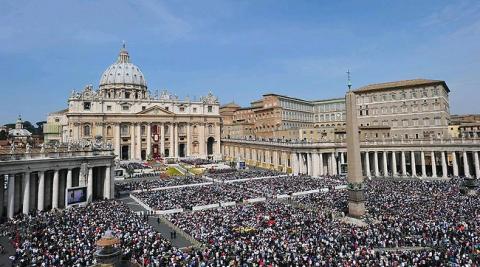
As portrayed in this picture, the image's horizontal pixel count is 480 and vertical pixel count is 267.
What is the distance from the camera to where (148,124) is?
8931cm

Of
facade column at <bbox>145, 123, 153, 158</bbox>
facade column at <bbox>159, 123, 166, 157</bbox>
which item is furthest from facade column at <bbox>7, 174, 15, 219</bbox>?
facade column at <bbox>159, 123, 166, 157</bbox>

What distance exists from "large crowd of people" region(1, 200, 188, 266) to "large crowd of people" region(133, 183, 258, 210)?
17.0 ft

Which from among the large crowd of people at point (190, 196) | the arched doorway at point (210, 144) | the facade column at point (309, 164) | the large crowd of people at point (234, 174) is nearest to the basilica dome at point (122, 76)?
the arched doorway at point (210, 144)

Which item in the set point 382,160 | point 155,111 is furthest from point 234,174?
point 155,111

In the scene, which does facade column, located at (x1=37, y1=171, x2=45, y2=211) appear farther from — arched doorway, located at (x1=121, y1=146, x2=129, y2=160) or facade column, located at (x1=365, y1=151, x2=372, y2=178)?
arched doorway, located at (x1=121, y1=146, x2=129, y2=160)

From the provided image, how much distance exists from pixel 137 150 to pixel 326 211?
67693 millimetres

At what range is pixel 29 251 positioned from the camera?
18.8 m

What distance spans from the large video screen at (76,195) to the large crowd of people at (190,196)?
5.51 meters

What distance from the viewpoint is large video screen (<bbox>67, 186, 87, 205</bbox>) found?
107 feet

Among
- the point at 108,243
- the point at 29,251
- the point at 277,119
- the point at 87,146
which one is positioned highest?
the point at 277,119

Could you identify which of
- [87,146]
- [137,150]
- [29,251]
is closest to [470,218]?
[29,251]

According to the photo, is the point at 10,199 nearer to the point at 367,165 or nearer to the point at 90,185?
the point at 90,185

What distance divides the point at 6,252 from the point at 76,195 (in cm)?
1311

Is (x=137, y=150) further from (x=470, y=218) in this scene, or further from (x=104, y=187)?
(x=470, y=218)
